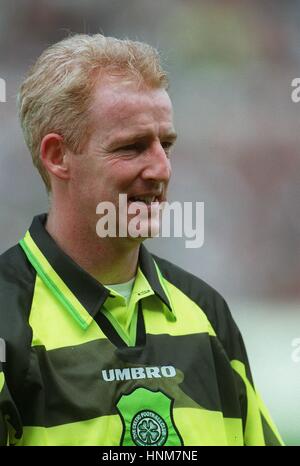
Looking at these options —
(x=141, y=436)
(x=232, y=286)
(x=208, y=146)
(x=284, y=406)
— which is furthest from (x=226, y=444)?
(x=208, y=146)

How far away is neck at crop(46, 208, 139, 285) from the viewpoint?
1.22 meters

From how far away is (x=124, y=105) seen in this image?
117 centimetres

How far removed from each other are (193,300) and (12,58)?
2190 mm

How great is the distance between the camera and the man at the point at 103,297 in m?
1.13

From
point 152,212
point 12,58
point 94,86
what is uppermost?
point 12,58

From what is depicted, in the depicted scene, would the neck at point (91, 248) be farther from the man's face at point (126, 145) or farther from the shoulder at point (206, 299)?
the shoulder at point (206, 299)

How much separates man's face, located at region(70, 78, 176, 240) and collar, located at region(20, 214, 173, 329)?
7 centimetres

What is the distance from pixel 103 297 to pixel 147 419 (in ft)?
0.59

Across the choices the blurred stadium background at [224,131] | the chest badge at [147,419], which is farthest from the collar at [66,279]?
the blurred stadium background at [224,131]

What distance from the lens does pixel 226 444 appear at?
1.22m

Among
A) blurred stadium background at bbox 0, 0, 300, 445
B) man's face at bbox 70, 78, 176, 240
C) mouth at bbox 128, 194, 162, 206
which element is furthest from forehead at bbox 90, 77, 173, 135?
blurred stadium background at bbox 0, 0, 300, 445

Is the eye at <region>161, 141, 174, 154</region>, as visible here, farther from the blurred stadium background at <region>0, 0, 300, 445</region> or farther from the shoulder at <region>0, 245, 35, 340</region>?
the blurred stadium background at <region>0, 0, 300, 445</region>

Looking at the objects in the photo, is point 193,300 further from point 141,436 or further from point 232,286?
point 232,286

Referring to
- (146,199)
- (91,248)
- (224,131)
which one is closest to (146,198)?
(146,199)
